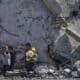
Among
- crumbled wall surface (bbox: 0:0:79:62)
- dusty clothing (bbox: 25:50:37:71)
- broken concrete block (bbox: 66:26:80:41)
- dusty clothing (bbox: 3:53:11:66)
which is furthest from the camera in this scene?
crumbled wall surface (bbox: 0:0:79:62)

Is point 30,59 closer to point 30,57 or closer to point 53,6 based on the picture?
point 30,57

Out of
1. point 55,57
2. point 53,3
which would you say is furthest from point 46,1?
point 55,57

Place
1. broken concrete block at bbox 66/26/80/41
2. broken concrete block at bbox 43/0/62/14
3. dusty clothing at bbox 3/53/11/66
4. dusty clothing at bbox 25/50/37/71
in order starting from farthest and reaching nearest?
broken concrete block at bbox 66/26/80/41, broken concrete block at bbox 43/0/62/14, dusty clothing at bbox 3/53/11/66, dusty clothing at bbox 25/50/37/71

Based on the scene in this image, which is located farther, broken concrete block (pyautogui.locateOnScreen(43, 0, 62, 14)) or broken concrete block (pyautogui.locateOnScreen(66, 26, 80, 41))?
broken concrete block (pyautogui.locateOnScreen(66, 26, 80, 41))

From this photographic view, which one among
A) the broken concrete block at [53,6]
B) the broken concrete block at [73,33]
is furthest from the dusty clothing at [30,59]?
the broken concrete block at [53,6]

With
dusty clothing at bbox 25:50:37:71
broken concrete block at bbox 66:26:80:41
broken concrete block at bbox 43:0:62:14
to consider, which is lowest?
dusty clothing at bbox 25:50:37:71

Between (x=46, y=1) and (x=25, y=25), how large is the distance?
4.04ft

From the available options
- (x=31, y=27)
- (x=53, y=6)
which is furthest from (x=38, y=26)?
(x=53, y=6)

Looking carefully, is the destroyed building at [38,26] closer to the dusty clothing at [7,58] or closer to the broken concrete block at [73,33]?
the broken concrete block at [73,33]

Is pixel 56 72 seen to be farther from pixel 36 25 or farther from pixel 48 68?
pixel 36 25

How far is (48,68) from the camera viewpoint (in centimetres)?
2639

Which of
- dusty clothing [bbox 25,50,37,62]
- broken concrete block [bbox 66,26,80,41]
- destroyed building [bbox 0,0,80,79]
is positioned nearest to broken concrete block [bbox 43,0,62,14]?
destroyed building [bbox 0,0,80,79]


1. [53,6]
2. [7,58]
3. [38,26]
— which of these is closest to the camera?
[7,58]

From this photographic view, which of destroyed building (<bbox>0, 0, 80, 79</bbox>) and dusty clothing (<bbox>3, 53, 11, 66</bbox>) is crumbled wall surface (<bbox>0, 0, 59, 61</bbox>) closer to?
destroyed building (<bbox>0, 0, 80, 79</bbox>)
